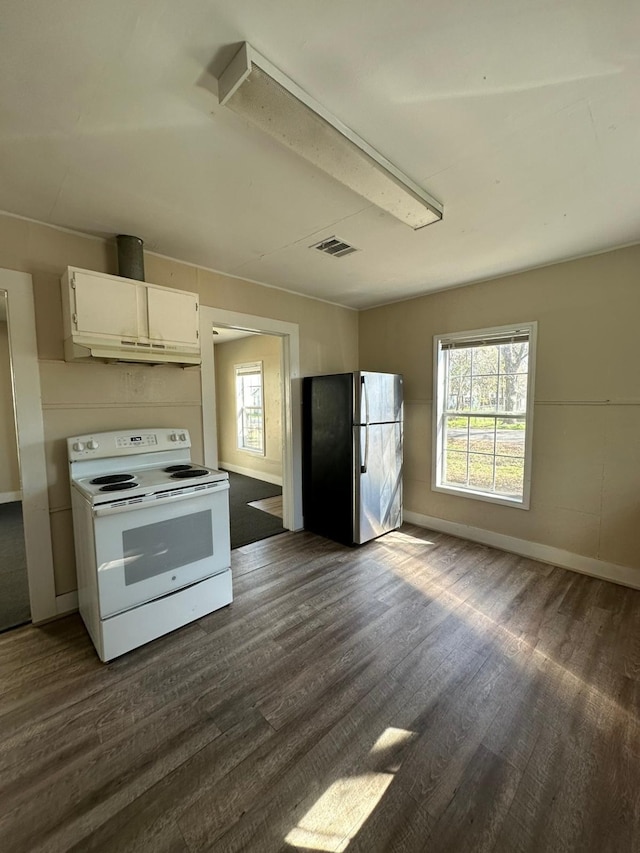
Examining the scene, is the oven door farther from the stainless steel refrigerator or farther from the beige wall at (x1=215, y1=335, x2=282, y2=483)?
the beige wall at (x1=215, y1=335, x2=282, y2=483)

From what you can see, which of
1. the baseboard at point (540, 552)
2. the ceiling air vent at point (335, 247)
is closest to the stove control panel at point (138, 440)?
the ceiling air vent at point (335, 247)

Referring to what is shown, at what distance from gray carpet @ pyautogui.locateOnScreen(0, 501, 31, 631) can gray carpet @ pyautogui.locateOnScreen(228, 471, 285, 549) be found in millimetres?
1595

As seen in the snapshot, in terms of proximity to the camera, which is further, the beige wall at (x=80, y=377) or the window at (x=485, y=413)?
the window at (x=485, y=413)

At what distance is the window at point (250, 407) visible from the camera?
6.42 metres

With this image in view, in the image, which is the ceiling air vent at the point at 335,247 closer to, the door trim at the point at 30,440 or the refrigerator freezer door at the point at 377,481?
the refrigerator freezer door at the point at 377,481

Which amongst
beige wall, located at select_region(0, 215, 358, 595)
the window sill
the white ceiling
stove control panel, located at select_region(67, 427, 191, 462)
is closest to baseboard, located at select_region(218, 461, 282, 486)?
the window sill

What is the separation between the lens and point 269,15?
102 centimetres

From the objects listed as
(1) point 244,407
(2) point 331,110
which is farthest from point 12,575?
(1) point 244,407

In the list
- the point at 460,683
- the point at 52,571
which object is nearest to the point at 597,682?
the point at 460,683

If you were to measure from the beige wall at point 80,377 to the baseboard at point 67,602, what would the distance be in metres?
0.04

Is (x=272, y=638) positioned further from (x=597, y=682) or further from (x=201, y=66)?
(x=201, y=66)

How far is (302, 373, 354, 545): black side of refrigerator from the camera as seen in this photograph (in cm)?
337

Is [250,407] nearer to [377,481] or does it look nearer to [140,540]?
[377,481]

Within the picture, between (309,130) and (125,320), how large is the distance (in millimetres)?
1562
